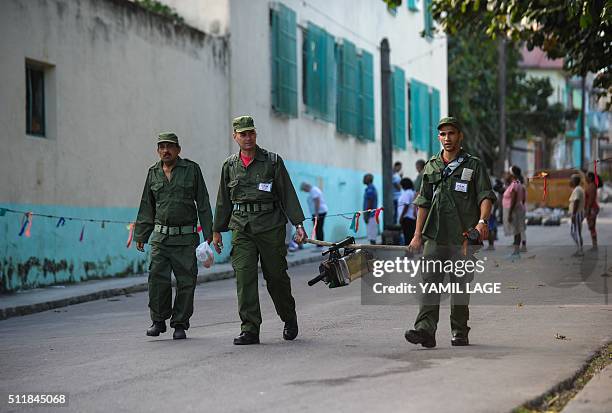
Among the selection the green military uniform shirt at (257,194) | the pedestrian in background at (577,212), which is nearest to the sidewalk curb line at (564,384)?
the green military uniform shirt at (257,194)

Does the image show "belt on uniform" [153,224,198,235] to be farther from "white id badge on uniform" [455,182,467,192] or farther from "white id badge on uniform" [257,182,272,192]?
"white id badge on uniform" [455,182,467,192]

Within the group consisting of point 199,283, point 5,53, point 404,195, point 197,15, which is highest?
point 197,15

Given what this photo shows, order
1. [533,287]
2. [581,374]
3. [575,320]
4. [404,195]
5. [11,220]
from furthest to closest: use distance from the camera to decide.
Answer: [404,195], [11,220], [533,287], [575,320], [581,374]

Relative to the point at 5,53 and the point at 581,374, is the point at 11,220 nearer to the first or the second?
the point at 5,53

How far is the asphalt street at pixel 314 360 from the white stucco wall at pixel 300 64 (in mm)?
11259

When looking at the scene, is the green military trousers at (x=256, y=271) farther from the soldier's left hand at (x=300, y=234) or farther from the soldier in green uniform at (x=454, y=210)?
the soldier in green uniform at (x=454, y=210)

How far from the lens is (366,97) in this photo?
3225 cm

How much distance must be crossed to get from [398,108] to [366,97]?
2314 mm

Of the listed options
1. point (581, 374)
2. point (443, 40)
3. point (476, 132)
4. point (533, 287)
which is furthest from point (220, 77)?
point (476, 132)

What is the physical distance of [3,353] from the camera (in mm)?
10297

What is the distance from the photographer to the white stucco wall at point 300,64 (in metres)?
24.5

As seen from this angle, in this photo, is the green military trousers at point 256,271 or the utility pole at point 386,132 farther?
the utility pole at point 386,132

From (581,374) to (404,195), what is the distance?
44.5 feet

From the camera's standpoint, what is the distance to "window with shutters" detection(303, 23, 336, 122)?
27.9m
